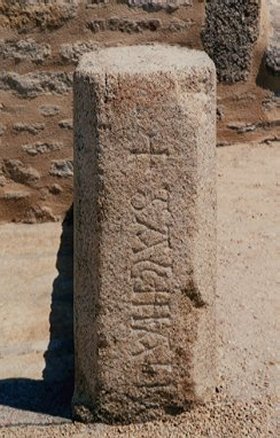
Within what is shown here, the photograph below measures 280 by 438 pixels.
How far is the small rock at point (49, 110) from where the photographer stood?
17.3 feet

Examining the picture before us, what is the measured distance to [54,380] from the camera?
3701 millimetres

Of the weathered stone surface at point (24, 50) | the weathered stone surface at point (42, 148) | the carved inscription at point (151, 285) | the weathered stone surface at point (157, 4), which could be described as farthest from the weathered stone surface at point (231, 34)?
the carved inscription at point (151, 285)

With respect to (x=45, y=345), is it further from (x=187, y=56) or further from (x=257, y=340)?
(x=187, y=56)

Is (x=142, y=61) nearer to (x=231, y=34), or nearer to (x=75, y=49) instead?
(x=75, y=49)

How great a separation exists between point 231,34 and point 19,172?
4.89ft

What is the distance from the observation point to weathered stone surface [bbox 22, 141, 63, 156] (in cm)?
530

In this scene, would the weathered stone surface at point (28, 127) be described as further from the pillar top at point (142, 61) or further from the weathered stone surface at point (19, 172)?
the pillar top at point (142, 61)

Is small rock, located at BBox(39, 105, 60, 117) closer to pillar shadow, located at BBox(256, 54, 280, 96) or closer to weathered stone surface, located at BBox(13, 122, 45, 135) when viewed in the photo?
weathered stone surface, located at BBox(13, 122, 45, 135)

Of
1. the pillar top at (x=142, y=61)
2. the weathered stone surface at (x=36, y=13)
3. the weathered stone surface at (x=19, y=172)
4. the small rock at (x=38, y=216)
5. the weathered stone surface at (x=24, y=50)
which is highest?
the pillar top at (x=142, y=61)

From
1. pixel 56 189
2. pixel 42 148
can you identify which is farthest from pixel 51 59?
pixel 56 189

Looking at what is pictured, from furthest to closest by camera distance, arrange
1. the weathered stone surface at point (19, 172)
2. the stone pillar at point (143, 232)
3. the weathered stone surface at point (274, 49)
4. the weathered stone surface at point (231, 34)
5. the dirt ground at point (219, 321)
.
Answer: the weathered stone surface at point (274, 49)
the weathered stone surface at point (231, 34)
the weathered stone surface at point (19, 172)
the dirt ground at point (219, 321)
the stone pillar at point (143, 232)

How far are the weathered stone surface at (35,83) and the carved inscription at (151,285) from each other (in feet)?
7.35

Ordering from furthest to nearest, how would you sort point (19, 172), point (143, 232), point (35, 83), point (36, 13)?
1. point (19, 172)
2. point (35, 83)
3. point (36, 13)
4. point (143, 232)

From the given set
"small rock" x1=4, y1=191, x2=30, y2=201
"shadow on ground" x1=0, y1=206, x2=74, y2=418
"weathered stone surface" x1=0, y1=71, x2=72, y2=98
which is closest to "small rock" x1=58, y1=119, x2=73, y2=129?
"weathered stone surface" x1=0, y1=71, x2=72, y2=98
